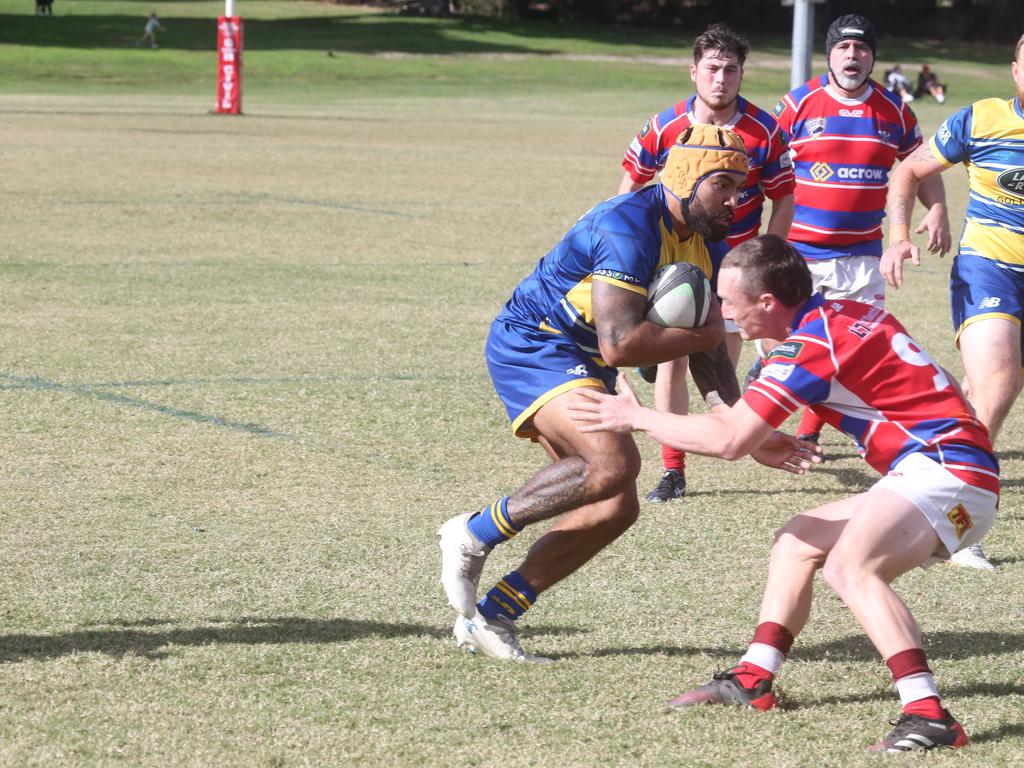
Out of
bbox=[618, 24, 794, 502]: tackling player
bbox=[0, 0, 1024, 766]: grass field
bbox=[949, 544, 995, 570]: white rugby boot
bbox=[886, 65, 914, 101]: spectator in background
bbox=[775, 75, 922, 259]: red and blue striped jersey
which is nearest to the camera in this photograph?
bbox=[0, 0, 1024, 766]: grass field

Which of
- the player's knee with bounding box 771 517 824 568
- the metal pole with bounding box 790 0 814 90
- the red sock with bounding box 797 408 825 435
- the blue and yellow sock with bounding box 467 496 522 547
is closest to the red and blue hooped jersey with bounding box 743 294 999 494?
the player's knee with bounding box 771 517 824 568

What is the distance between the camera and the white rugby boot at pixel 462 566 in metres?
5.52

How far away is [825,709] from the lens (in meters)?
5.07

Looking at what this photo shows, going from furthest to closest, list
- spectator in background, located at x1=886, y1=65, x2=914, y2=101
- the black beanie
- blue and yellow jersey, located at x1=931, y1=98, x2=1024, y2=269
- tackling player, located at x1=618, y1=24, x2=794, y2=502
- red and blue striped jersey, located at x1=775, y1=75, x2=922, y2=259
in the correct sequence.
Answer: spectator in background, located at x1=886, y1=65, x2=914, y2=101 → red and blue striped jersey, located at x1=775, y1=75, x2=922, y2=259 → the black beanie → tackling player, located at x1=618, y1=24, x2=794, y2=502 → blue and yellow jersey, located at x1=931, y1=98, x2=1024, y2=269

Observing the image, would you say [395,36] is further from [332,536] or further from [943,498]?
[943,498]

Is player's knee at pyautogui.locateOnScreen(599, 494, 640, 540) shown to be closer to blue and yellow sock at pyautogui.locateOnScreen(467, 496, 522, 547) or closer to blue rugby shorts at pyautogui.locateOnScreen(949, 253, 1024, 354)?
blue and yellow sock at pyautogui.locateOnScreen(467, 496, 522, 547)

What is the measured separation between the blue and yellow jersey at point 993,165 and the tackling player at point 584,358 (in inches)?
90.5

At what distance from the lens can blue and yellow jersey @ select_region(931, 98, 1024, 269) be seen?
24.0ft

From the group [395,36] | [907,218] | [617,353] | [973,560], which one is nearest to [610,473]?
[617,353]

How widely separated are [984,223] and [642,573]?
2.55 meters

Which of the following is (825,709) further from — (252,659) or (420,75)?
(420,75)

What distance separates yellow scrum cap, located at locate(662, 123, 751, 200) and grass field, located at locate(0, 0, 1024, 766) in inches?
67.5

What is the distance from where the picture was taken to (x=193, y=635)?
5.60 meters

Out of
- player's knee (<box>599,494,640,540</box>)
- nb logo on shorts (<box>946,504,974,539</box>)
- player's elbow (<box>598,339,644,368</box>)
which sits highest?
player's elbow (<box>598,339,644,368</box>)
